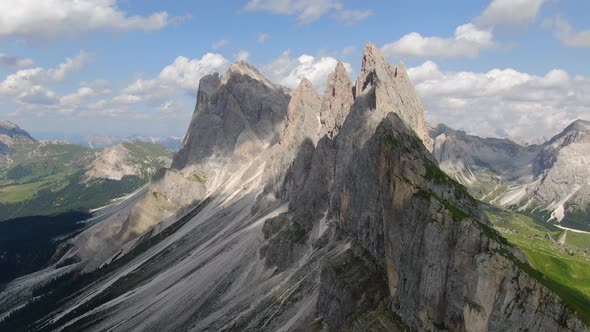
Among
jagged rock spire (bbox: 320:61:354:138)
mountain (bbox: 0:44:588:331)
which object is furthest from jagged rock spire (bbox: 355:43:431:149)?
jagged rock spire (bbox: 320:61:354:138)

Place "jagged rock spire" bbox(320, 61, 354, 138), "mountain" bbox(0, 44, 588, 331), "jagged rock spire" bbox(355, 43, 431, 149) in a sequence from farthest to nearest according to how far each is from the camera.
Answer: "jagged rock spire" bbox(320, 61, 354, 138) < "jagged rock spire" bbox(355, 43, 431, 149) < "mountain" bbox(0, 44, 588, 331)

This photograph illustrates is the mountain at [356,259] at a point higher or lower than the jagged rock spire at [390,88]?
lower

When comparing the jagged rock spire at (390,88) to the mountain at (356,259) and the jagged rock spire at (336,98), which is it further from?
the jagged rock spire at (336,98)

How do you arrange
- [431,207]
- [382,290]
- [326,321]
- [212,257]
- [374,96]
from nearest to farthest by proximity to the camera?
[431,207], [382,290], [326,321], [374,96], [212,257]

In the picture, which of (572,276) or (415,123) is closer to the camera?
(572,276)

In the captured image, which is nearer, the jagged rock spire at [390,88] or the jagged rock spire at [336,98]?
the jagged rock spire at [390,88]

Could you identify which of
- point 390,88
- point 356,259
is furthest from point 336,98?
point 356,259

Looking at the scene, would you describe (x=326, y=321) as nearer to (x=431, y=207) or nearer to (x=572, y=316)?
(x=431, y=207)

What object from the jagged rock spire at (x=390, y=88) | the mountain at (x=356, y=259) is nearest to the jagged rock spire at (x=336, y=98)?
the mountain at (x=356, y=259)

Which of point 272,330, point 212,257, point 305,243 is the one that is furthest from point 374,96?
point 212,257

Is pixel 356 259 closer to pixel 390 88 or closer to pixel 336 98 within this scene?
pixel 390 88

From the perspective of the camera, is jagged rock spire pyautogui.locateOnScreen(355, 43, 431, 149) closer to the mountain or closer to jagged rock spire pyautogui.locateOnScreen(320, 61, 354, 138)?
the mountain
